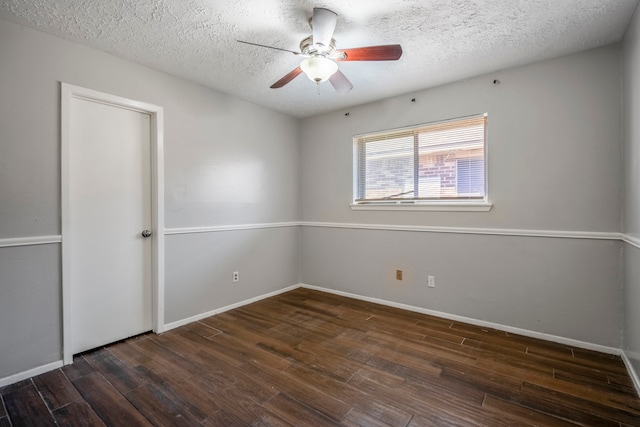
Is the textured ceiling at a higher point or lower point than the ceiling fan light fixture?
higher

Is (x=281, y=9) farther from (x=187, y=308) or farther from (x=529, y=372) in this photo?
(x=529, y=372)

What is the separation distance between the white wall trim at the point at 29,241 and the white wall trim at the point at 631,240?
400 cm

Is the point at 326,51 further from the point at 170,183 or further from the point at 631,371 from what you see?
the point at 631,371

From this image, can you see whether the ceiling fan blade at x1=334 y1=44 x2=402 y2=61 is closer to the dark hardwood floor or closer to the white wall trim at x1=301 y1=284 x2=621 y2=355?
the dark hardwood floor

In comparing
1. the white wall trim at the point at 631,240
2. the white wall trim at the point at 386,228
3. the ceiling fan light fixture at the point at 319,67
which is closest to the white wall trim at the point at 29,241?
the white wall trim at the point at 386,228

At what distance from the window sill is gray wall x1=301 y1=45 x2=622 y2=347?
6 cm

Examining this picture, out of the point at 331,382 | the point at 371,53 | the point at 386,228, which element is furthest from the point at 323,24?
the point at 331,382

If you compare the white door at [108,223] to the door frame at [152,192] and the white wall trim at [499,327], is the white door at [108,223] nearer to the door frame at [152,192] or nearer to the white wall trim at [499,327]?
the door frame at [152,192]

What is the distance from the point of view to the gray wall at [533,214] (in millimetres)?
2385

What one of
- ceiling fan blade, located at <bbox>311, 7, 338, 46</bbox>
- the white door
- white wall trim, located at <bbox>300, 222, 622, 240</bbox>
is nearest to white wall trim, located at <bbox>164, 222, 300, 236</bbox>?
the white door

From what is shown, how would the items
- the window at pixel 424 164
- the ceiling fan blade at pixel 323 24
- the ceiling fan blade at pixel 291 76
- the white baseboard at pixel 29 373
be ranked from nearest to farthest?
the ceiling fan blade at pixel 323 24, the white baseboard at pixel 29 373, the ceiling fan blade at pixel 291 76, the window at pixel 424 164

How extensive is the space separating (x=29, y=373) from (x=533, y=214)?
13.6 feet

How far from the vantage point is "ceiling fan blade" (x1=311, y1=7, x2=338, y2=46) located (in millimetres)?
1863

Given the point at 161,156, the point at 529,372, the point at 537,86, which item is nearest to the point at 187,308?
the point at 161,156
